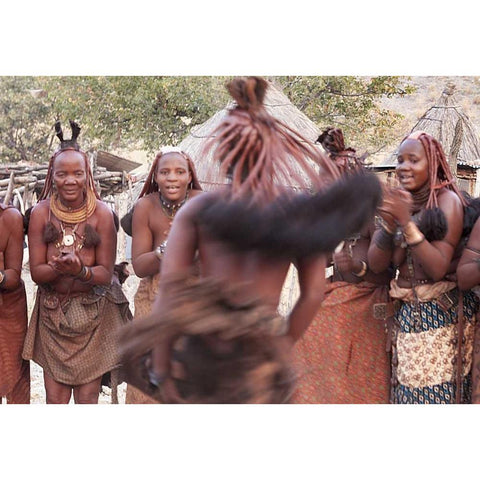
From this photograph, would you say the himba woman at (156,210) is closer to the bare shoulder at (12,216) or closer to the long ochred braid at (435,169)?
Answer: the bare shoulder at (12,216)

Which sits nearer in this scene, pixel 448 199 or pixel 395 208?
pixel 395 208

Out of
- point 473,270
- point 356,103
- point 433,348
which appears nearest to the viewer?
point 473,270

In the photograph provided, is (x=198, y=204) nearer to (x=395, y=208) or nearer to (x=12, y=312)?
(x=395, y=208)

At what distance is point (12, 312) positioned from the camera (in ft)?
18.2

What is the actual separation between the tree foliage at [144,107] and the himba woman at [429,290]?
3.04 feet

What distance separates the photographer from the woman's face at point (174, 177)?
17.0 feet

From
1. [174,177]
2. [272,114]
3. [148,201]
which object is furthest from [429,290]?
[148,201]

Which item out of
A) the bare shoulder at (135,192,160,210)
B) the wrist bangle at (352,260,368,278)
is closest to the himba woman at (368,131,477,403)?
the wrist bangle at (352,260,368,278)

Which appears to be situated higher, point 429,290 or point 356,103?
point 356,103

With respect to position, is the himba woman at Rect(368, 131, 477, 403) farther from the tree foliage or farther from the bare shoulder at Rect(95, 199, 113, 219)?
the bare shoulder at Rect(95, 199, 113, 219)

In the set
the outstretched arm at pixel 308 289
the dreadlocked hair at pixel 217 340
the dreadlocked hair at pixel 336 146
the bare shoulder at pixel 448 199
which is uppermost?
the dreadlocked hair at pixel 336 146

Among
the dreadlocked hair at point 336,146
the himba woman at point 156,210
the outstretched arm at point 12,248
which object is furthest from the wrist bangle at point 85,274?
the dreadlocked hair at point 336,146

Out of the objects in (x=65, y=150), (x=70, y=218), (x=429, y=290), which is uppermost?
(x=65, y=150)

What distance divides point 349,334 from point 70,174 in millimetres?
1942
